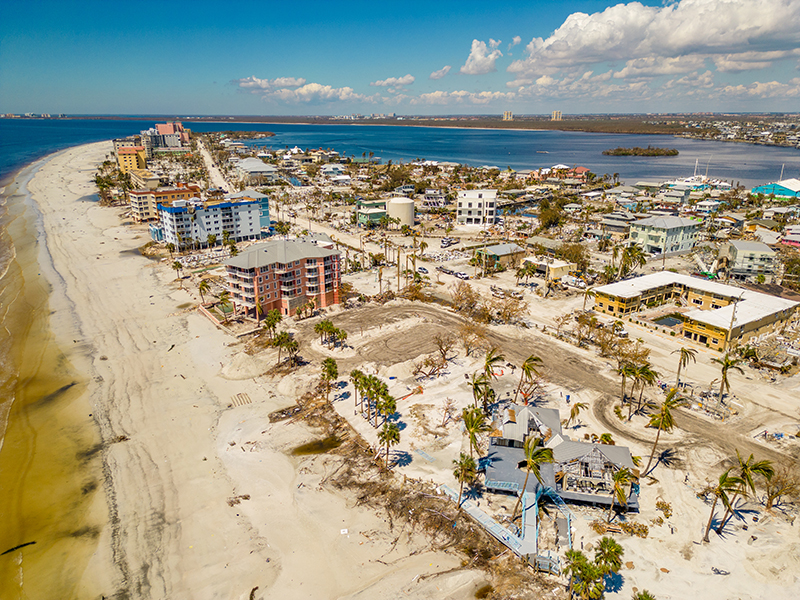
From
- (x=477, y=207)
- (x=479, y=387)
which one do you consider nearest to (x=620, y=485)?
(x=479, y=387)

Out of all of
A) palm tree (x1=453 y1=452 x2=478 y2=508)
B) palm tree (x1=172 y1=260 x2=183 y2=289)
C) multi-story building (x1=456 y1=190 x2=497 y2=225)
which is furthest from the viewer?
multi-story building (x1=456 y1=190 x2=497 y2=225)

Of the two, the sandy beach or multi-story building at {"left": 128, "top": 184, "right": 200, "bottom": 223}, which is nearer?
the sandy beach

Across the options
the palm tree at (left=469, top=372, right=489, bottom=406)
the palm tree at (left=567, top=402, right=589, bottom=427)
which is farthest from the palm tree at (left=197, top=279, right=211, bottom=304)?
the palm tree at (left=567, top=402, right=589, bottom=427)

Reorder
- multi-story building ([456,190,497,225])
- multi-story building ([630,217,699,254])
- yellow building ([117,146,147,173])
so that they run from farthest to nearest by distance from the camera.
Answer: yellow building ([117,146,147,173]), multi-story building ([456,190,497,225]), multi-story building ([630,217,699,254])

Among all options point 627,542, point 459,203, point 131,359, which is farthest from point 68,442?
point 459,203

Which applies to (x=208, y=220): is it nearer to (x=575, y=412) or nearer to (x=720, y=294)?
(x=575, y=412)

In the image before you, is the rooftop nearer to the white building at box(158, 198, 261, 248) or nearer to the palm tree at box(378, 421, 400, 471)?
Result: the palm tree at box(378, 421, 400, 471)
